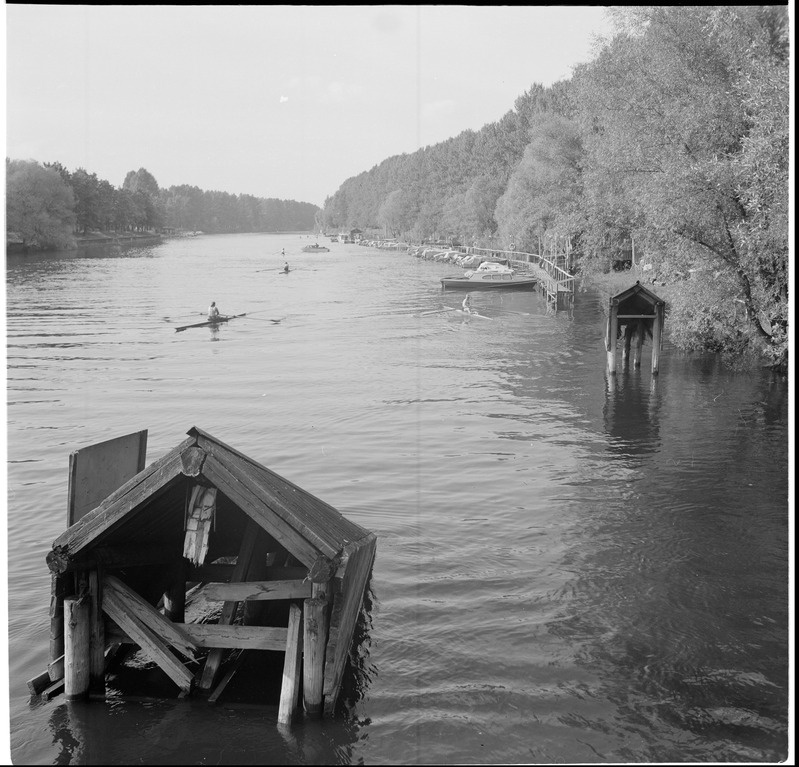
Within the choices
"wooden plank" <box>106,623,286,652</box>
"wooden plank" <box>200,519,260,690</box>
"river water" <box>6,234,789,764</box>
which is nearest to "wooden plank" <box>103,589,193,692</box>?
"wooden plank" <box>106,623,286,652</box>

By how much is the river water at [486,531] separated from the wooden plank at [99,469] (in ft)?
6.94

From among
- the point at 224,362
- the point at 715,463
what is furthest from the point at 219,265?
the point at 715,463

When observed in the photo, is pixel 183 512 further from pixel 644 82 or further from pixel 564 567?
pixel 644 82

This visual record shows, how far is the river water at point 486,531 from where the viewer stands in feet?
31.8

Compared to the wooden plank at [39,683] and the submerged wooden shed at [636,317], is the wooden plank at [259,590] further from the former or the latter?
the submerged wooden shed at [636,317]

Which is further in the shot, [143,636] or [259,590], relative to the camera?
[143,636]

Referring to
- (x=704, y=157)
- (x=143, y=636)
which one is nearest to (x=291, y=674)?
(x=143, y=636)

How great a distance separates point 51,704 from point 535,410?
62.1ft

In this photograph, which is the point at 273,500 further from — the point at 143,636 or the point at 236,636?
the point at 143,636

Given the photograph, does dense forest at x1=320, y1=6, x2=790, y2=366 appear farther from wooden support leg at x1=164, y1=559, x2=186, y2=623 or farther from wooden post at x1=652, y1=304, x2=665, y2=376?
wooden support leg at x1=164, y1=559, x2=186, y2=623

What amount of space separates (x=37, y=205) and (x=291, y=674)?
84.9m

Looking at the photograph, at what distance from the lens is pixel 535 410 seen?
2695 cm

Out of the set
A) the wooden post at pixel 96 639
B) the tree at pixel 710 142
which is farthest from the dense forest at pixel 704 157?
the wooden post at pixel 96 639

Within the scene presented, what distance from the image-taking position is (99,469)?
39.4ft
